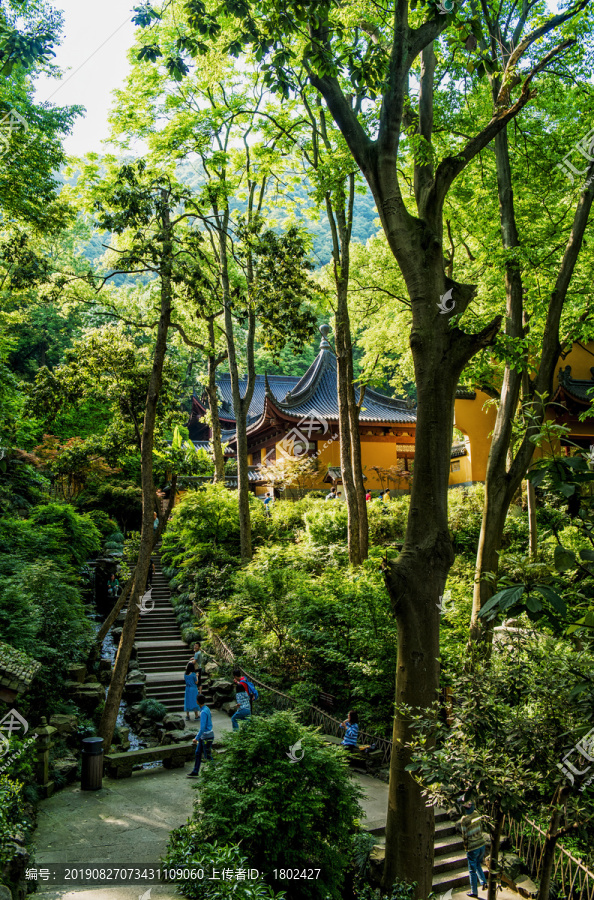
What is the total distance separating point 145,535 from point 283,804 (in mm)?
5365

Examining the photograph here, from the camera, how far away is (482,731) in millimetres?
4078

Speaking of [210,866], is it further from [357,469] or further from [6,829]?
[357,469]

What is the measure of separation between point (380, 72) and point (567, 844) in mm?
8895

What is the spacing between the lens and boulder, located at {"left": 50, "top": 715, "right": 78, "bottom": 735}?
9.51m

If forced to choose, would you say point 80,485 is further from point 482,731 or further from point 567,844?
point 482,731

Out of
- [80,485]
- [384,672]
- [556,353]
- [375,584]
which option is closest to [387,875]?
[384,672]

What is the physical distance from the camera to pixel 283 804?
18.8 feet

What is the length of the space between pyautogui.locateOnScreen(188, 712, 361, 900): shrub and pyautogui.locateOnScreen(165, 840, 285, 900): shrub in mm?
180

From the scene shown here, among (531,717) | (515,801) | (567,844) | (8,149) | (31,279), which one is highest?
(8,149)

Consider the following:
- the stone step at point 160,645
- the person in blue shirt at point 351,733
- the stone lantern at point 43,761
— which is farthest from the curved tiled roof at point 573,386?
the stone lantern at point 43,761

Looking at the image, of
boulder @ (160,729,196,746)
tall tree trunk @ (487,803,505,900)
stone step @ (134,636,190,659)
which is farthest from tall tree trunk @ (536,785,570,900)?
stone step @ (134,636,190,659)

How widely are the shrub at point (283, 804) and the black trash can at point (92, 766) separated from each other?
3.30 metres

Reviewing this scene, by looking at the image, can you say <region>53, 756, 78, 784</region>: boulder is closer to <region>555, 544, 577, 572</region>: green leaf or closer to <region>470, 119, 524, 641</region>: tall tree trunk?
<region>470, 119, 524, 641</region>: tall tree trunk

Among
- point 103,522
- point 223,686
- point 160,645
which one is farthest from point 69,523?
point 223,686
